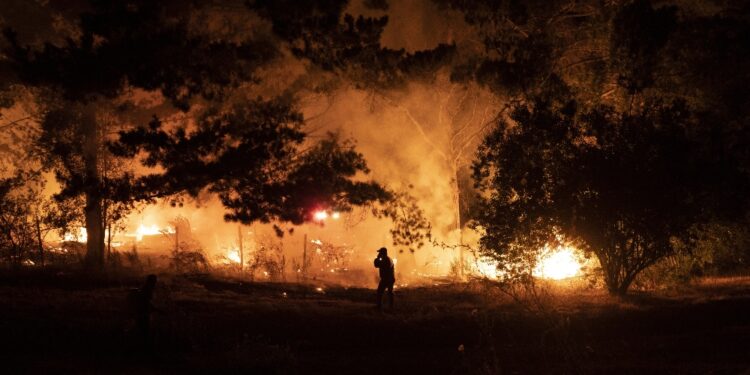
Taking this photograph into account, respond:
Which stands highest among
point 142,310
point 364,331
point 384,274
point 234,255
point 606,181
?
point 606,181

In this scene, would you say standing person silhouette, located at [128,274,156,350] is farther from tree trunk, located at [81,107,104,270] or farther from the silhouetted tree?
tree trunk, located at [81,107,104,270]

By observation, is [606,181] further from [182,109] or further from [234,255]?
[234,255]

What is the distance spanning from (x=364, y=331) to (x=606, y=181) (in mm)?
6521

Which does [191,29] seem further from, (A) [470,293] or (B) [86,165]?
(A) [470,293]

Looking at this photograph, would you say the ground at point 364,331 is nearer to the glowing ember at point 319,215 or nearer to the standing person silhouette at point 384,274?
the standing person silhouette at point 384,274

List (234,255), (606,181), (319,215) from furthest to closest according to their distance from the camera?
(234,255)
(319,215)
(606,181)

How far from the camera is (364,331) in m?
12.7

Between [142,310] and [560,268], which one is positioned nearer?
[142,310]

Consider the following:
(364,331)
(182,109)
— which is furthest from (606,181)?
(182,109)

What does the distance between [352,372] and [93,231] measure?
1399cm

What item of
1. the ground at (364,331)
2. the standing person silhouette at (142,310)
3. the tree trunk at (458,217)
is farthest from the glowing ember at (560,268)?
the standing person silhouette at (142,310)

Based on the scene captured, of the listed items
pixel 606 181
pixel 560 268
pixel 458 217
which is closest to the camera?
pixel 606 181

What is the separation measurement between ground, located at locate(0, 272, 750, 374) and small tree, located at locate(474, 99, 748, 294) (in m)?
1.58

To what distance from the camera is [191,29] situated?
1909cm
